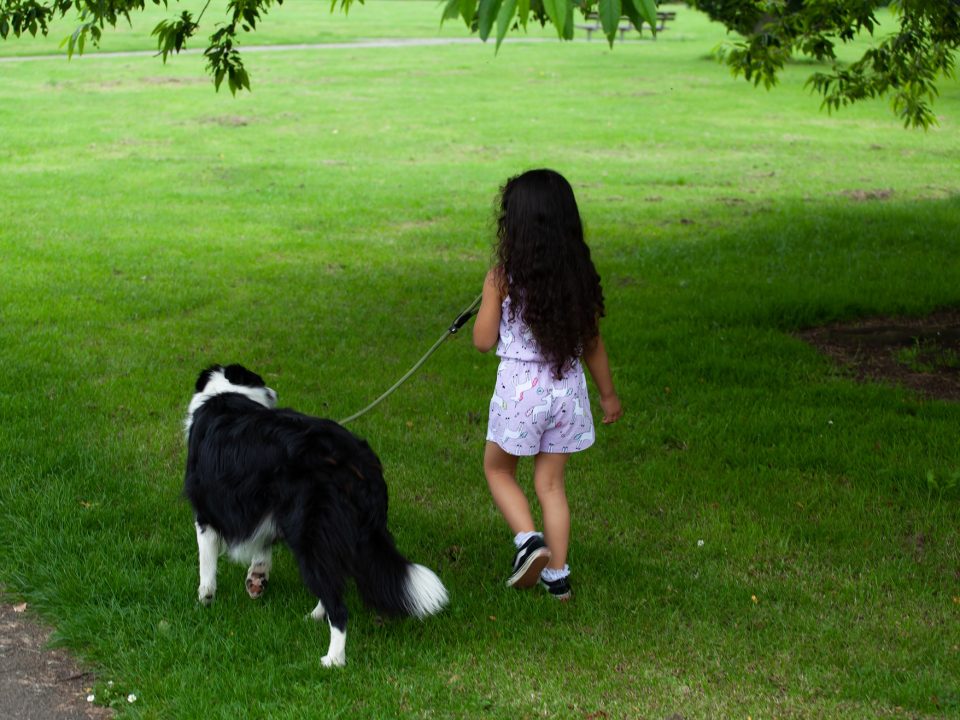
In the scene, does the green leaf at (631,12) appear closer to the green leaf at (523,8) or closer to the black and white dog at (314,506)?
the green leaf at (523,8)

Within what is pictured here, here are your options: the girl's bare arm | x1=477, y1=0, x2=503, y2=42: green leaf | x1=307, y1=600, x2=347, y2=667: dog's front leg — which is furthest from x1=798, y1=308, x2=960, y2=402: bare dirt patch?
x1=477, y1=0, x2=503, y2=42: green leaf

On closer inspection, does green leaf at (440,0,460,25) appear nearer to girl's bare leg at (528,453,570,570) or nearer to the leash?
the leash

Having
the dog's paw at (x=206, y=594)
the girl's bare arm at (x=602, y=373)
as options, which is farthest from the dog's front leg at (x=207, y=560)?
the girl's bare arm at (x=602, y=373)

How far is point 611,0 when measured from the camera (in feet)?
10.3

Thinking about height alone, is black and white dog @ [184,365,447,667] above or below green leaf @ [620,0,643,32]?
below

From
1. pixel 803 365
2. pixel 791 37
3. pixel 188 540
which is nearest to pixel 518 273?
pixel 188 540

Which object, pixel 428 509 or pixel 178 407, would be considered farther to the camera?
pixel 178 407

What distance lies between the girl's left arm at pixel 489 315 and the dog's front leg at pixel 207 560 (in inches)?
53.0

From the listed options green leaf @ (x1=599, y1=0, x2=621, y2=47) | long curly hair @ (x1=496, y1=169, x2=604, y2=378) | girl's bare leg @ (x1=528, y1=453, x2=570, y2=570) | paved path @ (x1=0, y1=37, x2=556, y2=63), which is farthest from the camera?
paved path @ (x1=0, y1=37, x2=556, y2=63)

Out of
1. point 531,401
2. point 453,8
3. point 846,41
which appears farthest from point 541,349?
point 846,41

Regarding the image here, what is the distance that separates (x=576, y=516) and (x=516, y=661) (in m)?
1.53

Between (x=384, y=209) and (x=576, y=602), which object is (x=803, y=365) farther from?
(x=384, y=209)

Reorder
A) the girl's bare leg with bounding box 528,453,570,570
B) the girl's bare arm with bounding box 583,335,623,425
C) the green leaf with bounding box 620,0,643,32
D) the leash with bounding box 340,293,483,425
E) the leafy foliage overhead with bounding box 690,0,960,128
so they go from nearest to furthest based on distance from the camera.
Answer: the green leaf with bounding box 620,0,643,32
the girl's bare arm with bounding box 583,335,623,425
the girl's bare leg with bounding box 528,453,570,570
the leash with bounding box 340,293,483,425
the leafy foliage overhead with bounding box 690,0,960,128

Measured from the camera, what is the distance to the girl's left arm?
462 cm
